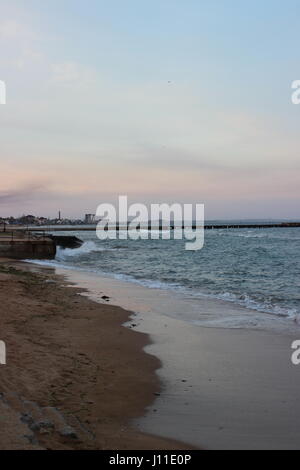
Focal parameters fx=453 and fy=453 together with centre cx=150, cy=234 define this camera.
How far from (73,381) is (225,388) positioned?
7.19 feet

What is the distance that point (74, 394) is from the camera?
19.5 feet

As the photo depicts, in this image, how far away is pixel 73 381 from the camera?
6.46 meters

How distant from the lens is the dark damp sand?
5.03m

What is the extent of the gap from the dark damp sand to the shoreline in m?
0.29

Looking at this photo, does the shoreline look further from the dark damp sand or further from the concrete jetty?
the concrete jetty

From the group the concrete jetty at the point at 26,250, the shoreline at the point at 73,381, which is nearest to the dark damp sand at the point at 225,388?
the shoreline at the point at 73,381

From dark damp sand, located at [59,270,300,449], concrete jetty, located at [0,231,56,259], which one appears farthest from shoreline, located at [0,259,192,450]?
concrete jetty, located at [0,231,56,259]

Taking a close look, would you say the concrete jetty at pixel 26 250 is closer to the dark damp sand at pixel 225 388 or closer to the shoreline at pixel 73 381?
the shoreline at pixel 73 381

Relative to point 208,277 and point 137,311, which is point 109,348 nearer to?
point 137,311

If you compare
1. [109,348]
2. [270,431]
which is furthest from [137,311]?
[270,431]

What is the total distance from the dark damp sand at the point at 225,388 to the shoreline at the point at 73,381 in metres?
0.29

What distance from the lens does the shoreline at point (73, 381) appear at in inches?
179

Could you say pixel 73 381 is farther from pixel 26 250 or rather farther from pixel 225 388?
pixel 26 250

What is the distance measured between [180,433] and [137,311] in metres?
8.63
